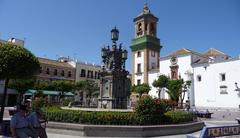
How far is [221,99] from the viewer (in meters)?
42.3

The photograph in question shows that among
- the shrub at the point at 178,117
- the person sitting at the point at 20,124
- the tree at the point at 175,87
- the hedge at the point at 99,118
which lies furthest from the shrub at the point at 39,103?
the tree at the point at 175,87

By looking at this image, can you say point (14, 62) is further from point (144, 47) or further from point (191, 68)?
point (144, 47)

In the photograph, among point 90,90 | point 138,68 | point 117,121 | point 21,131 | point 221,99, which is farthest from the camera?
point 138,68

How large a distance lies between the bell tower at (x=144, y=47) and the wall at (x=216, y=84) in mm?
10735

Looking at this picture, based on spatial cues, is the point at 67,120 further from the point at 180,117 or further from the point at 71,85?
the point at 71,85

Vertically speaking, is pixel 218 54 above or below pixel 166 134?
above

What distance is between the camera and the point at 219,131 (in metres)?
8.19

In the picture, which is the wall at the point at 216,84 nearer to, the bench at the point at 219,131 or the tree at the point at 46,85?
the tree at the point at 46,85

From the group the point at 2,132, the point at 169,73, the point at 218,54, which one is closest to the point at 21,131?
→ the point at 2,132

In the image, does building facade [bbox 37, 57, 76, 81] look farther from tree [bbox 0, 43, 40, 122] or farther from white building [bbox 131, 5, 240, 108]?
tree [bbox 0, 43, 40, 122]

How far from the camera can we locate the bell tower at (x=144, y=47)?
54.8 m

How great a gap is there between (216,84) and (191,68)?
5807 mm

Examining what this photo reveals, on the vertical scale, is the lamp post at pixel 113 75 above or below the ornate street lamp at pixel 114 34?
below

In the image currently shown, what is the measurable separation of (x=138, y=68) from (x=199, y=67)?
48.5ft
